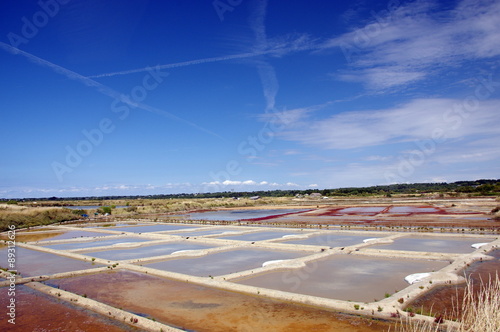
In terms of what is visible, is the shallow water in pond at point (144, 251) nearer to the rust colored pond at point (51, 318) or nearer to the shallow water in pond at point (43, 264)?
the shallow water in pond at point (43, 264)

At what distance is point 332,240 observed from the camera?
81.8 feet

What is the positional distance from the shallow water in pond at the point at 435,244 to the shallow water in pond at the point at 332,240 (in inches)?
90.0

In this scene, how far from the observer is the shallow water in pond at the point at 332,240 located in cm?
2319

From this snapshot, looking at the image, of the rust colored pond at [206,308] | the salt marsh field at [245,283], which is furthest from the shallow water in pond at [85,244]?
the rust colored pond at [206,308]

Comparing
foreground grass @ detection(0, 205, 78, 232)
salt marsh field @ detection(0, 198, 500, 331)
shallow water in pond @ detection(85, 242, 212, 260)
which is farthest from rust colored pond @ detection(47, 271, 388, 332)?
foreground grass @ detection(0, 205, 78, 232)

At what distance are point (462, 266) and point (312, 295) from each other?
731cm

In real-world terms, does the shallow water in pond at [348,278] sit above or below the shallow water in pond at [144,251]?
above

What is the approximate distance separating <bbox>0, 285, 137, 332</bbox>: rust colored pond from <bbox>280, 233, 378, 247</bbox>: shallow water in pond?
15385mm

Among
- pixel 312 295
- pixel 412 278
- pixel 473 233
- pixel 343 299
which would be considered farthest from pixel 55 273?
pixel 473 233

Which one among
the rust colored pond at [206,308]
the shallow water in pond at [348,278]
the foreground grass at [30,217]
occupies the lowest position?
the rust colored pond at [206,308]

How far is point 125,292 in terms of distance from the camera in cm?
1321

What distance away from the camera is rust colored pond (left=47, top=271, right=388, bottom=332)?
948 centimetres

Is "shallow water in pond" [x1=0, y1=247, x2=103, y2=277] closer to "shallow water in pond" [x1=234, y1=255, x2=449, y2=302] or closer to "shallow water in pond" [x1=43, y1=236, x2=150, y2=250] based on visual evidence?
"shallow water in pond" [x1=43, y1=236, x2=150, y2=250]

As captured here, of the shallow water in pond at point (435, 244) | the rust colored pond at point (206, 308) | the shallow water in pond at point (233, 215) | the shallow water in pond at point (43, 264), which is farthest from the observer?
the shallow water in pond at point (233, 215)
